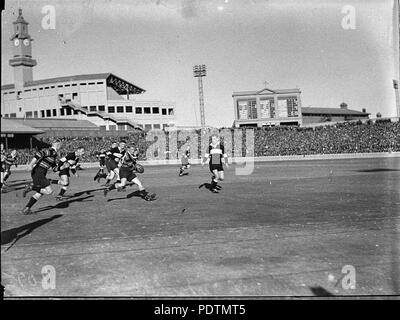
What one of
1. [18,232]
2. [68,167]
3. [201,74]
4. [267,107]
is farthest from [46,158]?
[267,107]

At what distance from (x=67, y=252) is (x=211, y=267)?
7.31ft

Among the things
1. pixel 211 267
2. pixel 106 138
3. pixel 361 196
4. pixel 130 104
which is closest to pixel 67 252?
pixel 211 267

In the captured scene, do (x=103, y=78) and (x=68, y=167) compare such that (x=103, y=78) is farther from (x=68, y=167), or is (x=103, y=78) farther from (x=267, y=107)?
(x=68, y=167)

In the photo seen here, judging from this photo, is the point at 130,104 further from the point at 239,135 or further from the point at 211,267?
the point at 211,267

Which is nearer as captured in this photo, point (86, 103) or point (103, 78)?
point (86, 103)

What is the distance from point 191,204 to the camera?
31.8 ft

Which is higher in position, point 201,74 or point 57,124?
point 201,74

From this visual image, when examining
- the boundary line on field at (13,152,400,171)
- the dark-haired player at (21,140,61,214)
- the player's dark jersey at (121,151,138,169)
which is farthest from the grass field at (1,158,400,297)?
the boundary line on field at (13,152,400,171)

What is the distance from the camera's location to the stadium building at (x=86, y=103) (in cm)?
4153

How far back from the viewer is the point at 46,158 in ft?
27.7

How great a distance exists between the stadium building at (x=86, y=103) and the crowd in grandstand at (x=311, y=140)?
654 centimetres

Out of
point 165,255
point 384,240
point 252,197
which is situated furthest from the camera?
point 252,197

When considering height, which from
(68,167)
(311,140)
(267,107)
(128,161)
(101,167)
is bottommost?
(101,167)

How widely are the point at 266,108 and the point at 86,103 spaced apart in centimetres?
2561
